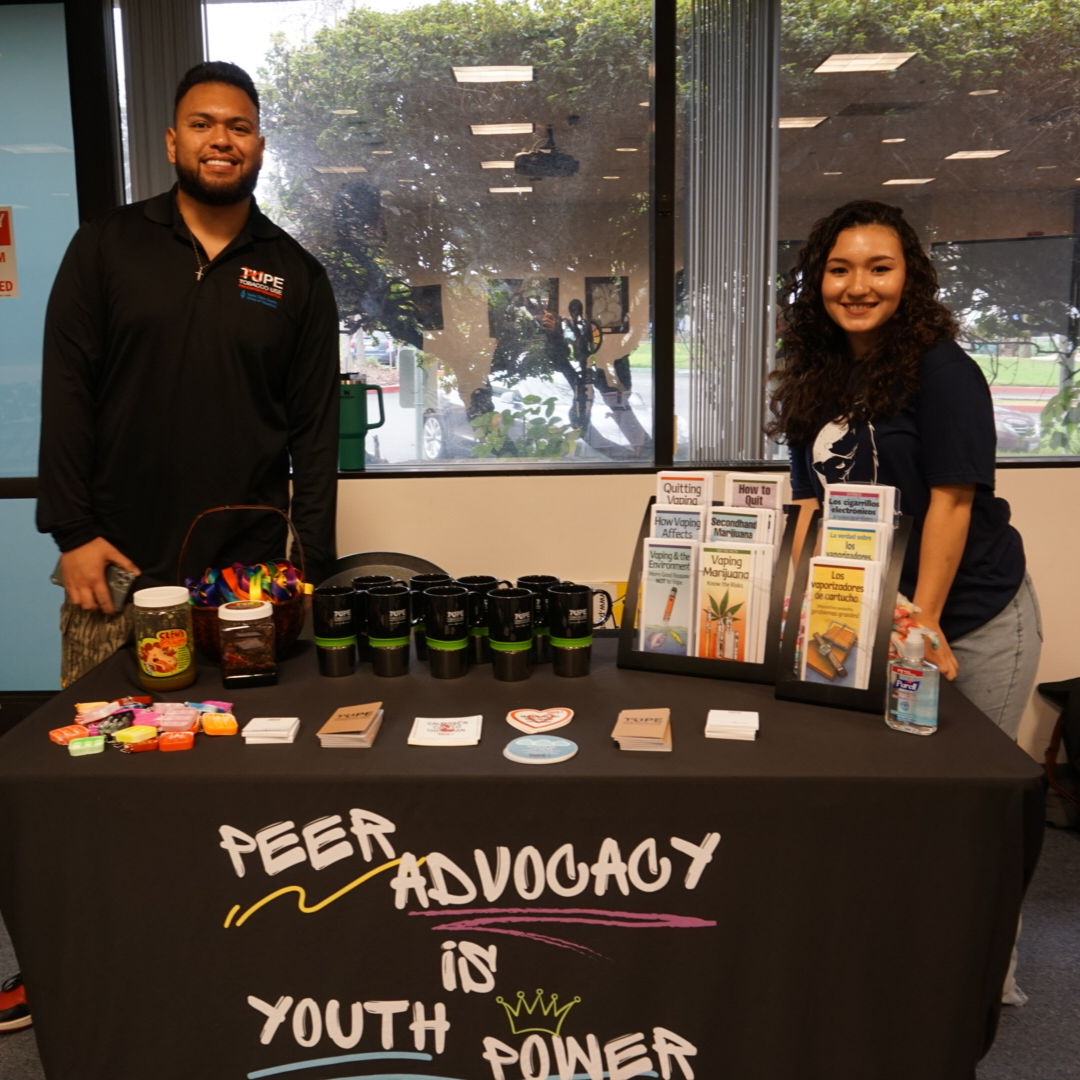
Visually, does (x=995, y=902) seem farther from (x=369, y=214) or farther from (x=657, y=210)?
(x=369, y=214)

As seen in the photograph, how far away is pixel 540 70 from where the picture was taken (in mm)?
3135

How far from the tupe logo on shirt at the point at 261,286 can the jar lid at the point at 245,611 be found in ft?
2.46

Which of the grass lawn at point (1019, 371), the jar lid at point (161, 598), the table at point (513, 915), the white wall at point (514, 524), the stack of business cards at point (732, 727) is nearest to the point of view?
the table at point (513, 915)

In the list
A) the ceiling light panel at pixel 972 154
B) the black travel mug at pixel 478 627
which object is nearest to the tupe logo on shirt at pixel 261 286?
the black travel mug at pixel 478 627

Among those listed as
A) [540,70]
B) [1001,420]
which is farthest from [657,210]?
[1001,420]

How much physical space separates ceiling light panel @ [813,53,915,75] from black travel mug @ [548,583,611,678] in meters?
2.46

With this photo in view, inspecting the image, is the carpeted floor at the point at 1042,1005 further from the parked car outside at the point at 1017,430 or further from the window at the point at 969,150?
the window at the point at 969,150

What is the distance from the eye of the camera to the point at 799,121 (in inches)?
124

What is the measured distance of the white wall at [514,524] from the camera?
9.91 ft

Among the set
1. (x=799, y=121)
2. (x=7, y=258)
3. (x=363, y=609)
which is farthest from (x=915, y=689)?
(x=7, y=258)

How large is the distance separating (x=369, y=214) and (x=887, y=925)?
2.72 metres

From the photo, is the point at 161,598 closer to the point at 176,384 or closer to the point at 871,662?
the point at 176,384

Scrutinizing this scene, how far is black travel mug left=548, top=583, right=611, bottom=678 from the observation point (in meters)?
1.47

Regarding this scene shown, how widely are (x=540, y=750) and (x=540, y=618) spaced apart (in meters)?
0.33
